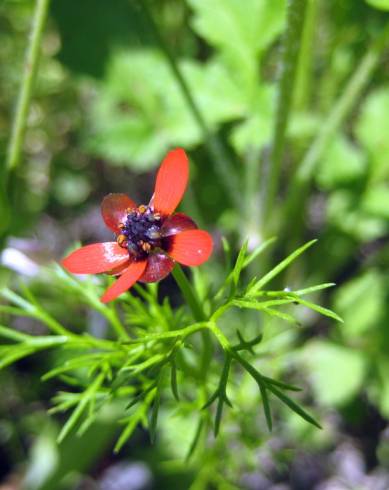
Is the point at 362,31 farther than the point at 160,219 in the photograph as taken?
Yes

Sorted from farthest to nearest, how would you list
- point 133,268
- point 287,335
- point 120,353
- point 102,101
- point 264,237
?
point 102,101, point 287,335, point 264,237, point 120,353, point 133,268

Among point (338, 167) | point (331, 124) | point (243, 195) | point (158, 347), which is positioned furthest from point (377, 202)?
point (158, 347)

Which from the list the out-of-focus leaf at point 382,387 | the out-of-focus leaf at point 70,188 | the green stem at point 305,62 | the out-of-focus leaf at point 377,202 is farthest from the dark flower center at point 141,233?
the out-of-focus leaf at point 70,188

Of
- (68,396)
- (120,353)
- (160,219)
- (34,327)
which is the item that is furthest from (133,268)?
(34,327)

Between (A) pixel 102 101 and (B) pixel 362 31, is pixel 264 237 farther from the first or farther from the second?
(A) pixel 102 101

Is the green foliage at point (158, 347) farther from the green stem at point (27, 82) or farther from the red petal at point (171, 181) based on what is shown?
the green stem at point (27, 82)

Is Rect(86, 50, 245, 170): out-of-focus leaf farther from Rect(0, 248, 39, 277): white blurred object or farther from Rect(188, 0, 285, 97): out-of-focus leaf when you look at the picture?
Rect(0, 248, 39, 277): white blurred object

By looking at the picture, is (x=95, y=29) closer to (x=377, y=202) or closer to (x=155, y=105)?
(x=155, y=105)
